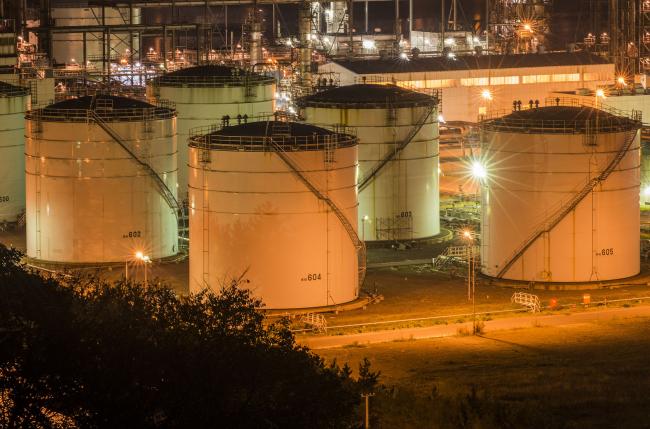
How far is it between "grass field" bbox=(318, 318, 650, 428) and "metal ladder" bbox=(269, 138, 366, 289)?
5983 mm

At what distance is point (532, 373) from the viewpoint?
51906 millimetres

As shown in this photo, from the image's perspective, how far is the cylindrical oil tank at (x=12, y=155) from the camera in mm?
77125

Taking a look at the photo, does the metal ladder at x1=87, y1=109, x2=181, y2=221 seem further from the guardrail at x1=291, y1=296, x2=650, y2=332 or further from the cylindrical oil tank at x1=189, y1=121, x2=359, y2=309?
the guardrail at x1=291, y1=296, x2=650, y2=332

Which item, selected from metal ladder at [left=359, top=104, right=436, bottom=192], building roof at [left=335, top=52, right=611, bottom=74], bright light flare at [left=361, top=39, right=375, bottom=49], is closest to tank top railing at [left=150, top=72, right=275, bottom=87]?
metal ladder at [left=359, top=104, right=436, bottom=192]

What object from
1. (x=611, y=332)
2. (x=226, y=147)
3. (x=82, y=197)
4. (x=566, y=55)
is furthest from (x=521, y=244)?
(x=566, y=55)

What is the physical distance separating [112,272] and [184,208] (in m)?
11.7

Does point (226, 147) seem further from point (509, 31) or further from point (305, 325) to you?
point (509, 31)

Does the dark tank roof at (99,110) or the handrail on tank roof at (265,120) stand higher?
the dark tank roof at (99,110)

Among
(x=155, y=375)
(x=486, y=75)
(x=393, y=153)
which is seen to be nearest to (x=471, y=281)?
(x=393, y=153)

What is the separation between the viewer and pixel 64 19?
4761 inches

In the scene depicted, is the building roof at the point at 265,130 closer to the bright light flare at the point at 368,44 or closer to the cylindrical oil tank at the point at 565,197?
the cylindrical oil tank at the point at 565,197

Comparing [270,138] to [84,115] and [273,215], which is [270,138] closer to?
[273,215]

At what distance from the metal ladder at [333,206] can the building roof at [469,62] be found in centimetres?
4836

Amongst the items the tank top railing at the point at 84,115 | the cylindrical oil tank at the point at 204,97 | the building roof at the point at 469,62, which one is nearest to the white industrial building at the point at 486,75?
the building roof at the point at 469,62
